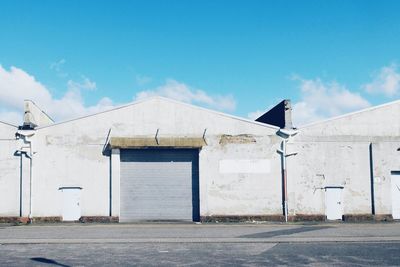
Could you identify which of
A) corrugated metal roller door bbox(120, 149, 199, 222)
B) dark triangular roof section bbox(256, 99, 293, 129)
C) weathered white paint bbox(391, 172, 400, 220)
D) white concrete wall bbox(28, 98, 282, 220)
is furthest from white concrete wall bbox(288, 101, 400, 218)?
corrugated metal roller door bbox(120, 149, 199, 222)

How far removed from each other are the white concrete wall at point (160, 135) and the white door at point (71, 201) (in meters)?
0.24

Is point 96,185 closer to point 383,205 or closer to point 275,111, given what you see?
point 275,111

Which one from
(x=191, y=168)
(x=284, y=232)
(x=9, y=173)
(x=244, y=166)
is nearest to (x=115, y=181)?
(x=191, y=168)

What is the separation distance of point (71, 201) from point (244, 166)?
843cm

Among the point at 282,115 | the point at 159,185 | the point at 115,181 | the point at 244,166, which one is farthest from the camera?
the point at 282,115

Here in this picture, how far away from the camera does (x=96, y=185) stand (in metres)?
21.4

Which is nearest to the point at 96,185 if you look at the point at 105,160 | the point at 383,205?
the point at 105,160

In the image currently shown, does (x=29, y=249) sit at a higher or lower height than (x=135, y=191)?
lower

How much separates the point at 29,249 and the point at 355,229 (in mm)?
12202

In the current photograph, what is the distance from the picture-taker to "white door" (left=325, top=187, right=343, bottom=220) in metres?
21.8

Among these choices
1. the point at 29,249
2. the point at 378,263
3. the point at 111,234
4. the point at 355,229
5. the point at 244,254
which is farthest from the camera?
the point at 355,229

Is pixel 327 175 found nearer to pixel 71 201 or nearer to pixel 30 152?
pixel 71 201

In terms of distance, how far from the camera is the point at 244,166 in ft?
71.5

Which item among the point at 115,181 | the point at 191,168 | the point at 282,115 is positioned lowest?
the point at 115,181
